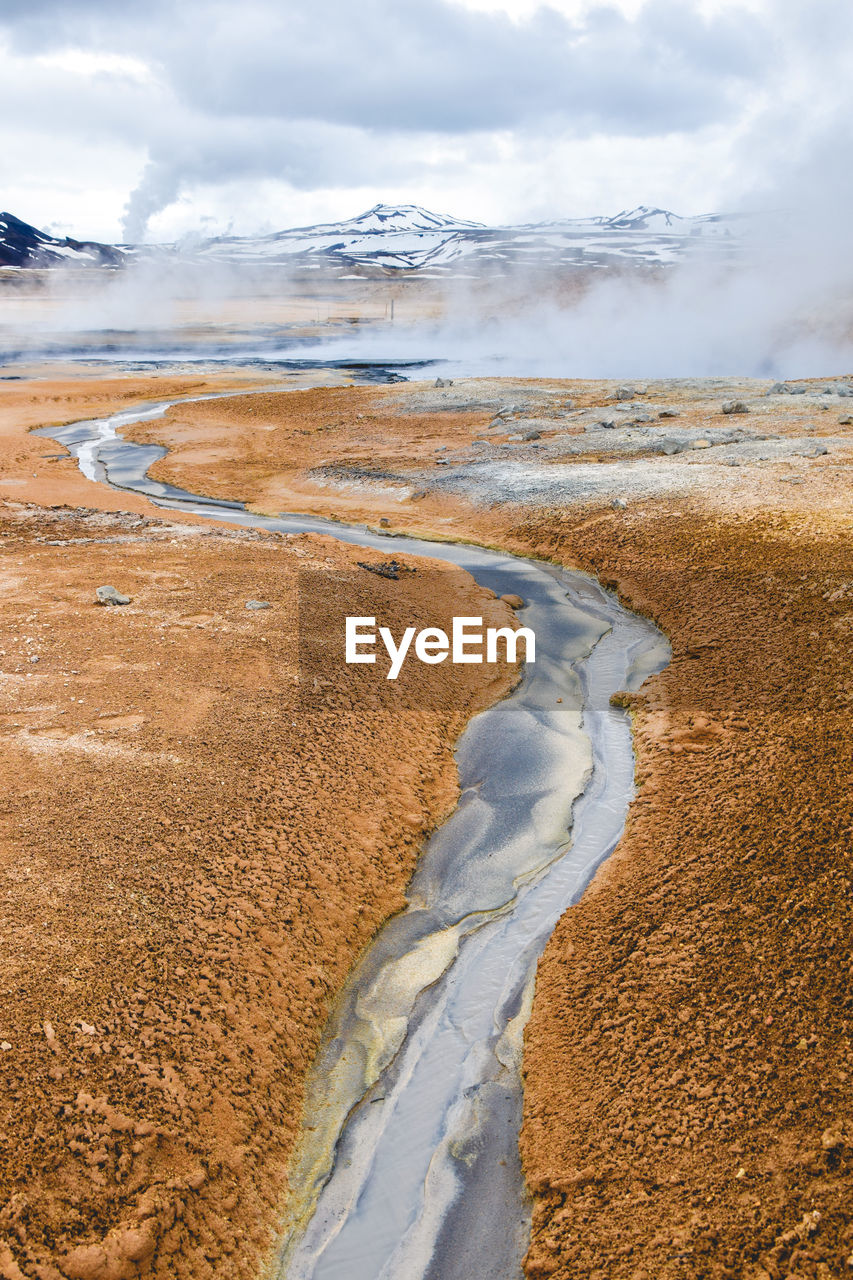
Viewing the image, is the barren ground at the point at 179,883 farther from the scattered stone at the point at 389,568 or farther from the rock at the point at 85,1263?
the scattered stone at the point at 389,568

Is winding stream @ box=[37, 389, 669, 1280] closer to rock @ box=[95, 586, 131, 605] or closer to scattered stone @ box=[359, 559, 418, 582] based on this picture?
scattered stone @ box=[359, 559, 418, 582]

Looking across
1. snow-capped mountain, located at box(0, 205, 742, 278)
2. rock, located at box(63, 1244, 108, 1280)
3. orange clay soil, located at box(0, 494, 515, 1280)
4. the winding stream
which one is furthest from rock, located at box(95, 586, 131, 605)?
snow-capped mountain, located at box(0, 205, 742, 278)

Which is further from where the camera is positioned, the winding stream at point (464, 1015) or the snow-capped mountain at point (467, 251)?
the snow-capped mountain at point (467, 251)

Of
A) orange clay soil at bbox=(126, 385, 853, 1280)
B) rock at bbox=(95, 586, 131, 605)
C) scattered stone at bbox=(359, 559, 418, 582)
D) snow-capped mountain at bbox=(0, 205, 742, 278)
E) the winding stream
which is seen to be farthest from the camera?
snow-capped mountain at bbox=(0, 205, 742, 278)

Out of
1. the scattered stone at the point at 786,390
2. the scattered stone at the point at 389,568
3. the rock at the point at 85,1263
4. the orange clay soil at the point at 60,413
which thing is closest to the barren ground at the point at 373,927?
the rock at the point at 85,1263

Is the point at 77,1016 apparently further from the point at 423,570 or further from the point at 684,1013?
the point at 423,570

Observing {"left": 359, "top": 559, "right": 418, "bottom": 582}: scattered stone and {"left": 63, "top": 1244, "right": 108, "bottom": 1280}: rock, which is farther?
{"left": 359, "top": 559, "right": 418, "bottom": 582}: scattered stone

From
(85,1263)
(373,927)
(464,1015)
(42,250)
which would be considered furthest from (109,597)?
(42,250)
